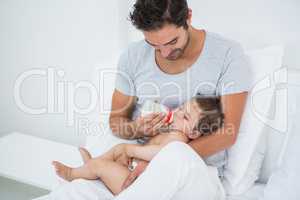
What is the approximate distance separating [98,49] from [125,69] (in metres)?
0.48

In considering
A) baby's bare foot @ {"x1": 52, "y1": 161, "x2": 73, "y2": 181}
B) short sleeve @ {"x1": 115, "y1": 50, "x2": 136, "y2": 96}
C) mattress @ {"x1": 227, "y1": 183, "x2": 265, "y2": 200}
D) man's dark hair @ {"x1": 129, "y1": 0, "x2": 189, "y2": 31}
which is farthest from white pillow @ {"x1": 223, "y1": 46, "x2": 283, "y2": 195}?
baby's bare foot @ {"x1": 52, "y1": 161, "x2": 73, "y2": 181}

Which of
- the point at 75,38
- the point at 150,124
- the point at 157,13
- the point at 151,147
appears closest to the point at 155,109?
the point at 150,124

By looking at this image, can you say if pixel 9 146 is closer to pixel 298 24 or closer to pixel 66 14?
pixel 66 14

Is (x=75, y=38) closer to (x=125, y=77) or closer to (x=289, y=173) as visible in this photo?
(x=125, y=77)

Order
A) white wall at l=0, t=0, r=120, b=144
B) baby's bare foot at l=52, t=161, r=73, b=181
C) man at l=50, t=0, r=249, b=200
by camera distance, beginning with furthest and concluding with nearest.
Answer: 1. white wall at l=0, t=0, r=120, b=144
2. baby's bare foot at l=52, t=161, r=73, b=181
3. man at l=50, t=0, r=249, b=200

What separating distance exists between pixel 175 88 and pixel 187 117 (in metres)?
0.13

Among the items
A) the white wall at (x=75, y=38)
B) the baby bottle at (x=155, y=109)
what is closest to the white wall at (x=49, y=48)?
the white wall at (x=75, y=38)

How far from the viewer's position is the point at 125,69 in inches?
63.9

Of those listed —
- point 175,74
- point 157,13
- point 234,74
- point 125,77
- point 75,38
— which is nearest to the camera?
point 157,13

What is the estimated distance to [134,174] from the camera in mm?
1381

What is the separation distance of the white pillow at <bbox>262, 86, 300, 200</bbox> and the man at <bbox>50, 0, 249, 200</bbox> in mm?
181

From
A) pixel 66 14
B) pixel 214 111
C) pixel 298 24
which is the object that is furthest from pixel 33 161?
pixel 298 24

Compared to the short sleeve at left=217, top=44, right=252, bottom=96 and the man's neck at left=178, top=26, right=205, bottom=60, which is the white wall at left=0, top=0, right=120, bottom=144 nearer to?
the man's neck at left=178, top=26, right=205, bottom=60

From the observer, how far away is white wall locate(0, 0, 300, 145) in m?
1.62
